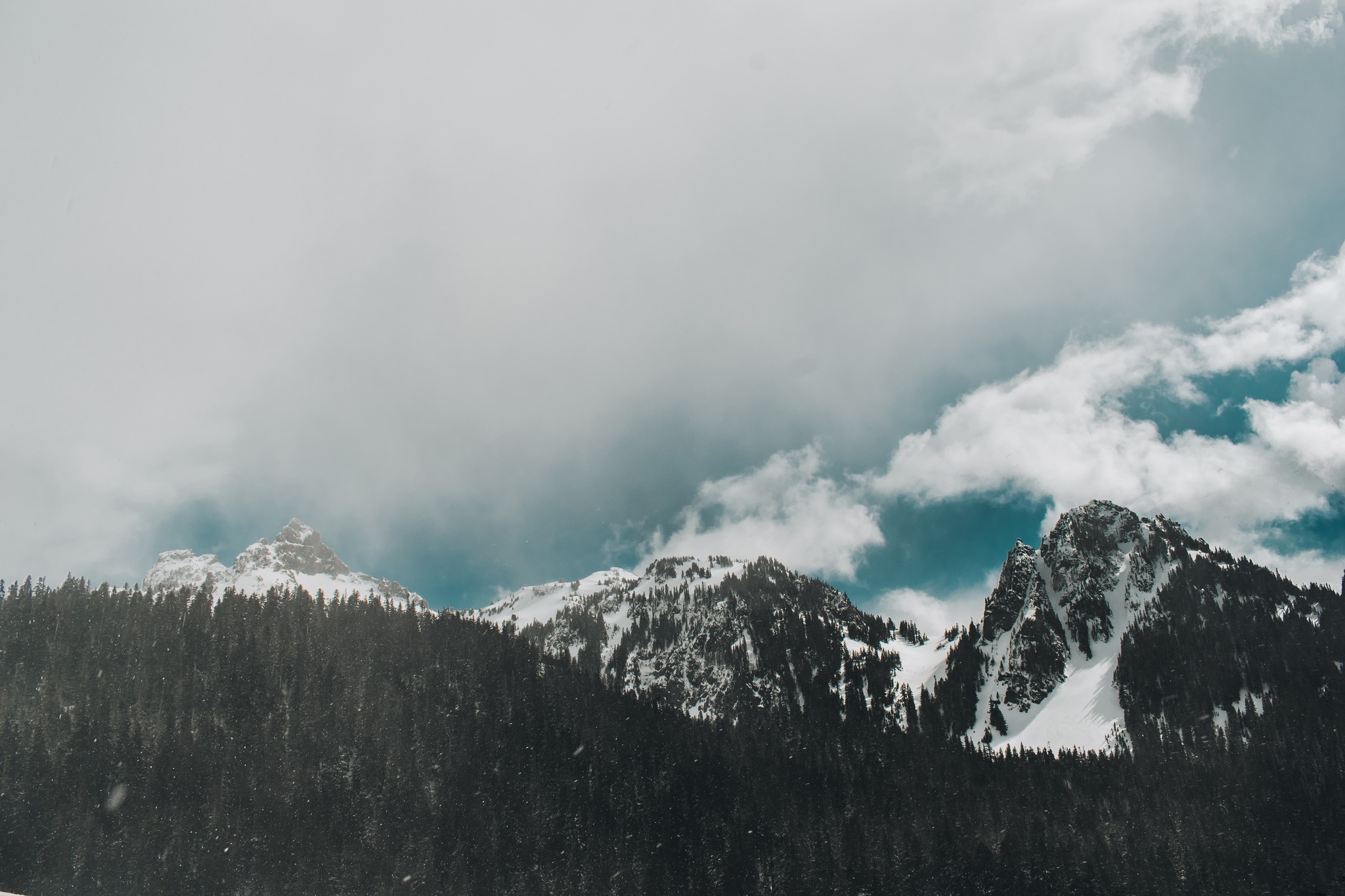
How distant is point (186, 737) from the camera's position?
353 feet

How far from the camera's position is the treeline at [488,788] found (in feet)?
304

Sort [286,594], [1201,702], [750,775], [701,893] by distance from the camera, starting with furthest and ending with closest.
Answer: [286,594], [1201,702], [750,775], [701,893]

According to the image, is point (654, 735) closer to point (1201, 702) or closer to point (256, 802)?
point (256, 802)

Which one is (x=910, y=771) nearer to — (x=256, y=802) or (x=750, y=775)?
(x=750, y=775)

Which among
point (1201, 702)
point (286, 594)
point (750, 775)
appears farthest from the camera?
point (286, 594)

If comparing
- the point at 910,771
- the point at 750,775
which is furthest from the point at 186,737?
the point at 910,771

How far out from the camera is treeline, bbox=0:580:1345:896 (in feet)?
304

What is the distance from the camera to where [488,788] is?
118 metres

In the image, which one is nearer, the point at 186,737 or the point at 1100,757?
the point at 186,737

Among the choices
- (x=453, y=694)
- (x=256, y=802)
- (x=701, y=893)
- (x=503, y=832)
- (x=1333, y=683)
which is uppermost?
(x=453, y=694)

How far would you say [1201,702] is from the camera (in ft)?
529

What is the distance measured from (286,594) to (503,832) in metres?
110

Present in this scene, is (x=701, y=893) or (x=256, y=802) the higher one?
(x=256, y=802)

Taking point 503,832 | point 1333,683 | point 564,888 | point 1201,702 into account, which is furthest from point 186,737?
point 1333,683
